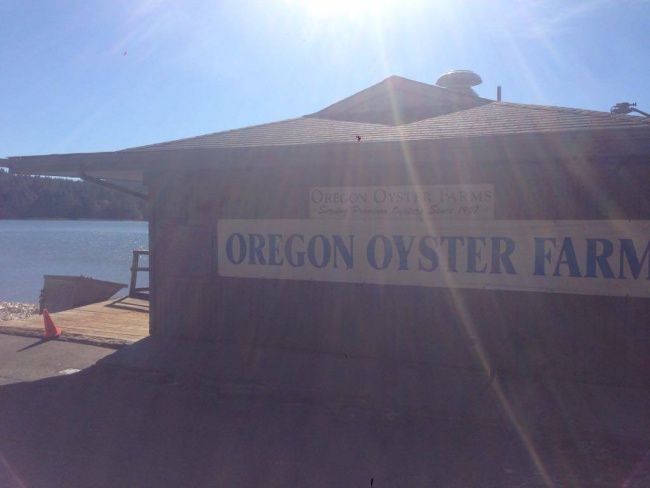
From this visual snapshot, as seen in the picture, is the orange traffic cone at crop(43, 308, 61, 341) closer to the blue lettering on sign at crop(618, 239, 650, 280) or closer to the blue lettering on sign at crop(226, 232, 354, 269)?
the blue lettering on sign at crop(226, 232, 354, 269)

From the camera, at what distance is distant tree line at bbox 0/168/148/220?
4109 cm

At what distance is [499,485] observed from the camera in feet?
17.1

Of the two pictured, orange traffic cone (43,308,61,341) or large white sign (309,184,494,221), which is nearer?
large white sign (309,184,494,221)

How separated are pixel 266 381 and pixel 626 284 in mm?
4115

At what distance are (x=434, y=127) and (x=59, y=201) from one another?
1522 inches

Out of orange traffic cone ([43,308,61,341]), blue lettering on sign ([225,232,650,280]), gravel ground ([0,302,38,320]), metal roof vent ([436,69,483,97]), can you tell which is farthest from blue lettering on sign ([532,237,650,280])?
gravel ground ([0,302,38,320])

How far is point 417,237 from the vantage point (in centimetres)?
814

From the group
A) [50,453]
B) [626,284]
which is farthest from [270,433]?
[626,284]

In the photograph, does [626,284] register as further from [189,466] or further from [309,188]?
[189,466]

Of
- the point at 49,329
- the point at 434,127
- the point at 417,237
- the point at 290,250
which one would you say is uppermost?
the point at 434,127

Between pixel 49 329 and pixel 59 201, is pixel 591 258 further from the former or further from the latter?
pixel 59 201

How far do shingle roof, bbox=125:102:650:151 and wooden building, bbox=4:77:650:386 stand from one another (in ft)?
0.17

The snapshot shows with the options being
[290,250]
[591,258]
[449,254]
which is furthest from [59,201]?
[591,258]

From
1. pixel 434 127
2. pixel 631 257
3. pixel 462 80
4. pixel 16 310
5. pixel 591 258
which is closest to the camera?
pixel 631 257
